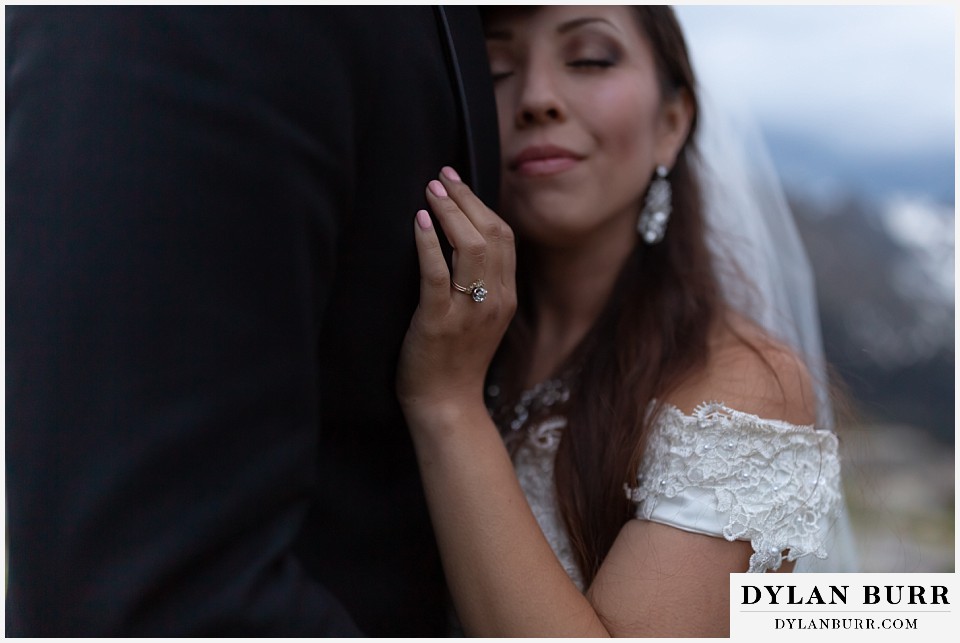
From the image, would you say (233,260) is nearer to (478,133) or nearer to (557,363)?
(478,133)

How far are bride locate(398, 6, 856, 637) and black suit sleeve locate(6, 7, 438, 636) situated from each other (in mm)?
291

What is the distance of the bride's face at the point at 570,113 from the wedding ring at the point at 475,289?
1.46ft

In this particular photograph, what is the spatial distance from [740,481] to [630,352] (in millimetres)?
316

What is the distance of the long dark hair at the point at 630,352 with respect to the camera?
1.34 m

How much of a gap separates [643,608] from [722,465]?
0.24 metres

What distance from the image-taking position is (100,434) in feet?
2.19

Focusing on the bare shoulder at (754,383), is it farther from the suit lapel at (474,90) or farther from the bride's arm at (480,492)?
the suit lapel at (474,90)

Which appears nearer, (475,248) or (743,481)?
(475,248)

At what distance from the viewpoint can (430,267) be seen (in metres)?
0.97

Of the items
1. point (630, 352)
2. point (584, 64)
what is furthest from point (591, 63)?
point (630, 352)

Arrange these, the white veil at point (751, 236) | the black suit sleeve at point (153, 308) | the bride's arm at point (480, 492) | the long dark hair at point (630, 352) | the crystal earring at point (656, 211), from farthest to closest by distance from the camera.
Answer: the white veil at point (751, 236), the crystal earring at point (656, 211), the long dark hair at point (630, 352), the bride's arm at point (480, 492), the black suit sleeve at point (153, 308)

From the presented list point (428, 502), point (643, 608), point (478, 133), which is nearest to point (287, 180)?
point (478, 133)

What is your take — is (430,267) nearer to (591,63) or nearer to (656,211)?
(591,63)

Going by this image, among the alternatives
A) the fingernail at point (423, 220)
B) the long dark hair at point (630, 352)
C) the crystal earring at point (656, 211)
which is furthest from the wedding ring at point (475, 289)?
the crystal earring at point (656, 211)
